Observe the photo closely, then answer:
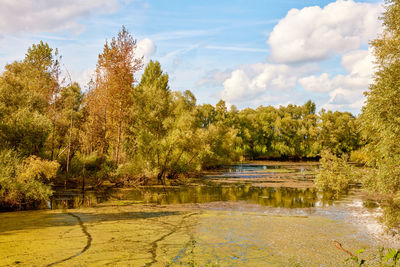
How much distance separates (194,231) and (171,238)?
1.11 metres

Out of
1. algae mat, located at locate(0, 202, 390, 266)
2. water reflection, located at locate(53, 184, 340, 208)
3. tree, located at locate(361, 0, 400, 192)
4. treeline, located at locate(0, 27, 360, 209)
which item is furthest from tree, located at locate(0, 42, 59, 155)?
tree, located at locate(361, 0, 400, 192)

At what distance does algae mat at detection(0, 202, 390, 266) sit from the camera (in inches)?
304

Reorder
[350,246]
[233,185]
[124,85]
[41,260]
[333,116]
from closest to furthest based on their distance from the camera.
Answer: [41,260], [350,246], [233,185], [124,85], [333,116]

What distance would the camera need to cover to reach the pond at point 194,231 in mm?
7852

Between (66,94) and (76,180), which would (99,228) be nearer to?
(76,180)

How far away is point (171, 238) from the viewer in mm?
9578

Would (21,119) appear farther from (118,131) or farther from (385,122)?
(385,122)

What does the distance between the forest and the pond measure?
1.86m

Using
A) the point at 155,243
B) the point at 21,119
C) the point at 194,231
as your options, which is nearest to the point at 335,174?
the point at 194,231

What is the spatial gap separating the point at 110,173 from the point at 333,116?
55196 mm

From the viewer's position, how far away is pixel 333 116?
6631 centimetres

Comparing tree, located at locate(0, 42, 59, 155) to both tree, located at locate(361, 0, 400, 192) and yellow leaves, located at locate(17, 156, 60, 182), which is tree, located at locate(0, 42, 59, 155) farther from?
tree, located at locate(361, 0, 400, 192)

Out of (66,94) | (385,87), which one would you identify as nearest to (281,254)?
(385,87)

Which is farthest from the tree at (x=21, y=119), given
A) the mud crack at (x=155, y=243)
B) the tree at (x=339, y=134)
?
the tree at (x=339, y=134)
